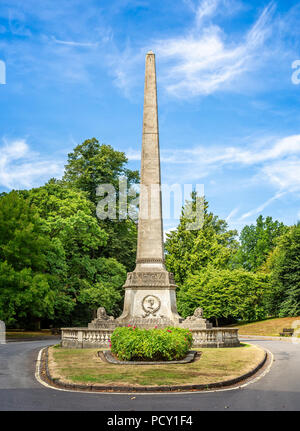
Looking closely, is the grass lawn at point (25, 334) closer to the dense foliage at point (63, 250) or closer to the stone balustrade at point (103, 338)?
the dense foliage at point (63, 250)

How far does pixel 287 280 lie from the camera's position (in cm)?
5169

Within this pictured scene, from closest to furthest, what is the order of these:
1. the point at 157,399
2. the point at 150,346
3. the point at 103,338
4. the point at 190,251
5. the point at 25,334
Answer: the point at 157,399
the point at 150,346
the point at 103,338
the point at 25,334
the point at 190,251

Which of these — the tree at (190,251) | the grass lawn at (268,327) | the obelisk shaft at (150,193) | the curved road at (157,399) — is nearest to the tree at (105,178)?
the tree at (190,251)

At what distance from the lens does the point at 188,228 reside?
184 feet

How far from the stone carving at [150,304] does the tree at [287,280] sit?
29781 mm

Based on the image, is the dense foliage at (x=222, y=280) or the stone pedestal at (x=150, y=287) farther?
the dense foliage at (x=222, y=280)

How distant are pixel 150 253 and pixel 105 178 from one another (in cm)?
2335

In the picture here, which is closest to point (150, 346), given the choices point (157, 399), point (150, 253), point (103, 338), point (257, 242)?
point (157, 399)

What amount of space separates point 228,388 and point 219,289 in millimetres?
36591

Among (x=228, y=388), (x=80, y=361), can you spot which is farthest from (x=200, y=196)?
(x=228, y=388)

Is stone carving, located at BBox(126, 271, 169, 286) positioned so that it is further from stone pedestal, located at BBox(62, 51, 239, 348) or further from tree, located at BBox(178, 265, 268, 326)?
tree, located at BBox(178, 265, 268, 326)

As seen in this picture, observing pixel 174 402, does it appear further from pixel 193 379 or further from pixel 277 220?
pixel 277 220

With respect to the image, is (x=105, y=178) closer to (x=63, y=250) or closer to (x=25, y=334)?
(x=63, y=250)

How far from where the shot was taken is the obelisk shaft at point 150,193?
24.6m
